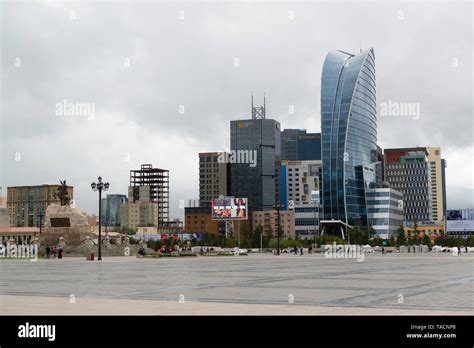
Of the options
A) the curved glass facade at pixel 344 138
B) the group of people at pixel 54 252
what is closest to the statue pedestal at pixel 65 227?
the group of people at pixel 54 252

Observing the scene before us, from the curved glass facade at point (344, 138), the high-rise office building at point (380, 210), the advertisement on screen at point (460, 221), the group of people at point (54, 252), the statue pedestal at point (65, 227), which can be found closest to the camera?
the group of people at point (54, 252)

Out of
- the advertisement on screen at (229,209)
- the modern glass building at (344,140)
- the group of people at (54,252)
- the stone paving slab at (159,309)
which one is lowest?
the group of people at (54,252)

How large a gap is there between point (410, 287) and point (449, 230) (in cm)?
16757

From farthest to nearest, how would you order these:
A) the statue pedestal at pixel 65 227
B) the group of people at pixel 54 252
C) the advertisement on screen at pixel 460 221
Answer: the advertisement on screen at pixel 460 221
the statue pedestal at pixel 65 227
the group of people at pixel 54 252

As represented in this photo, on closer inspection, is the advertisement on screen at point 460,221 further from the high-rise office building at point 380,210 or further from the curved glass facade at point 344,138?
the curved glass facade at point 344,138

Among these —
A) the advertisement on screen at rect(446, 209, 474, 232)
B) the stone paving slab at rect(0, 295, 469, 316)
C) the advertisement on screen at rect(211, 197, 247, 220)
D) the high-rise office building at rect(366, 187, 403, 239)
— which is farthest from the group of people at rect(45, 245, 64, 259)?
the advertisement on screen at rect(446, 209, 474, 232)

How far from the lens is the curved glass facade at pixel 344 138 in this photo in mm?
183250

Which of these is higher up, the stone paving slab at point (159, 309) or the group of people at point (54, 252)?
the stone paving slab at point (159, 309)

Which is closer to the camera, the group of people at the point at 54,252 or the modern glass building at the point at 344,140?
the group of people at the point at 54,252

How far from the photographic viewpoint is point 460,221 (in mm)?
175875

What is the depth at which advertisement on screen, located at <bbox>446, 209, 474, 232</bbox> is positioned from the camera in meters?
174
